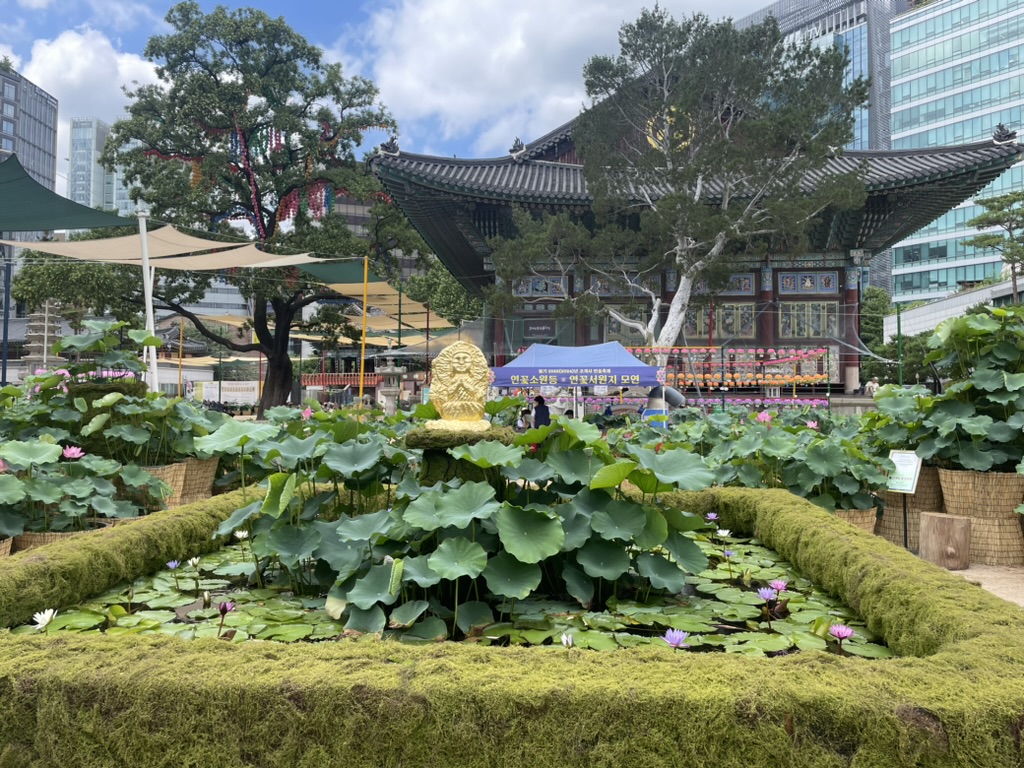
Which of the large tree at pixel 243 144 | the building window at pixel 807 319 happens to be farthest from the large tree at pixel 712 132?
the large tree at pixel 243 144

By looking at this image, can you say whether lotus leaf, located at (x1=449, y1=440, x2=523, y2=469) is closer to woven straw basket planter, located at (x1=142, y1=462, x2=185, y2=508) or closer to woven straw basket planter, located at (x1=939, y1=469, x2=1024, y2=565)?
woven straw basket planter, located at (x1=142, y1=462, x2=185, y2=508)

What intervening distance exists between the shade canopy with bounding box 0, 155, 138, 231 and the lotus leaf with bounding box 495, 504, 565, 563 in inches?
366

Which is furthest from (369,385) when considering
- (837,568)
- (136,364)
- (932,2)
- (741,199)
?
(932,2)

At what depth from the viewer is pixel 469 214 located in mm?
15812

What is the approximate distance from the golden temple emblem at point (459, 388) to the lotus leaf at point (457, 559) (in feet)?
3.50

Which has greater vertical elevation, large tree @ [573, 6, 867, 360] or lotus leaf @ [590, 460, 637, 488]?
large tree @ [573, 6, 867, 360]

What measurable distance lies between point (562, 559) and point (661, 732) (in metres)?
1.25

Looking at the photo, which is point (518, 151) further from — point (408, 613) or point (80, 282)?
point (408, 613)

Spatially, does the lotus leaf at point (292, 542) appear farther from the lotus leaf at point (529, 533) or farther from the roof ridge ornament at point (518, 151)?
the roof ridge ornament at point (518, 151)

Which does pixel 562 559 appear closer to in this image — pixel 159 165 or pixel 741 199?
pixel 741 199

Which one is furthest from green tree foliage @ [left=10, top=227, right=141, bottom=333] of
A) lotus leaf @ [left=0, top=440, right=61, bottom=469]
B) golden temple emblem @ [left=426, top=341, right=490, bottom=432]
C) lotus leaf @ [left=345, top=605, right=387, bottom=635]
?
lotus leaf @ [left=345, top=605, right=387, bottom=635]

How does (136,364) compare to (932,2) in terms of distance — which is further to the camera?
(932,2)

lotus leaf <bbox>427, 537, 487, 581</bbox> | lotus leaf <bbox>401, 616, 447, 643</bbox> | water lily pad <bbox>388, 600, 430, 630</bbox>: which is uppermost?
lotus leaf <bbox>427, 537, 487, 581</bbox>

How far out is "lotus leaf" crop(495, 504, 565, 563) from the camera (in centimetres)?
216
